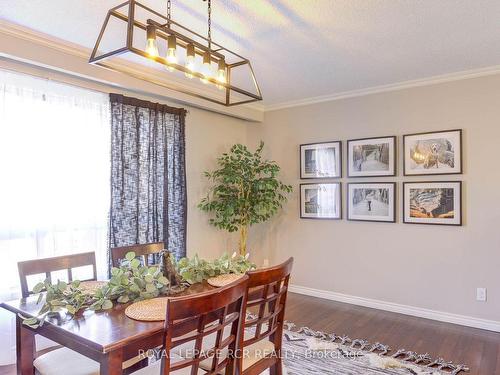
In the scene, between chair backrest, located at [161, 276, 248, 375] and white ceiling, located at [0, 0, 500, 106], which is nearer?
chair backrest, located at [161, 276, 248, 375]

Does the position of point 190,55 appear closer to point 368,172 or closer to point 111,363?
point 111,363

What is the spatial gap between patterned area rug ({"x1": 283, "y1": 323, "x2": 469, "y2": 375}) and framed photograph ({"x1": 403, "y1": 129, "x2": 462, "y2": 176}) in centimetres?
174

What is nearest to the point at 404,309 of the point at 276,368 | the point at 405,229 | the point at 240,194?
the point at 405,229

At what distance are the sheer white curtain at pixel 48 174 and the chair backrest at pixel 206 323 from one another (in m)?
1.77

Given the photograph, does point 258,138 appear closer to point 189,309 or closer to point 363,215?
point 363,215

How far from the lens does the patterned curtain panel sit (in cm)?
324

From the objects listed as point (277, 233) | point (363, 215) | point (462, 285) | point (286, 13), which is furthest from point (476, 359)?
point (286, 13)

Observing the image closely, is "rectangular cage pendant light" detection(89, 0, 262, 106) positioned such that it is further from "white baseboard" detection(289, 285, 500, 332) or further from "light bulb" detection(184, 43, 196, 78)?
"white baseboard" detection(289, 285, 500, 332)

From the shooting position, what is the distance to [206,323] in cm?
148

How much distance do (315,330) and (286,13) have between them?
8.76 feet

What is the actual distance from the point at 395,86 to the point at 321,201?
4.95 feet

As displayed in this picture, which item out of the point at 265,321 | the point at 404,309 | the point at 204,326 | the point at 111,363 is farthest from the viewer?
the point at 404,309

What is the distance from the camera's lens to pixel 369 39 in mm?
2650

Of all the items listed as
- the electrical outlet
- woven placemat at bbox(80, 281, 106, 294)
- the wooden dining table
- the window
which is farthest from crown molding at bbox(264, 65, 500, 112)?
the wooden dining table
